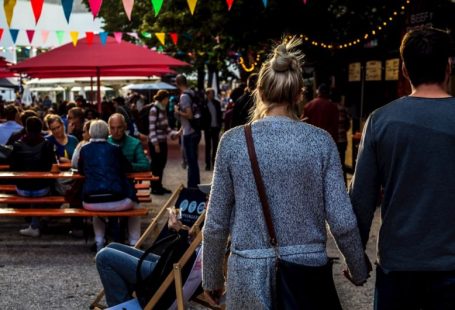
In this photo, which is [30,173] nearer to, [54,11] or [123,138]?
[123,138]

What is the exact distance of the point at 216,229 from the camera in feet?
10.4

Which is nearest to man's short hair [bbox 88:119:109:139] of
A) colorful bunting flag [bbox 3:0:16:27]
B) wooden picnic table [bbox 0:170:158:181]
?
wooden picnic table [bbox 0:170:158:181]

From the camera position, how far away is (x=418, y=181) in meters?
3.00

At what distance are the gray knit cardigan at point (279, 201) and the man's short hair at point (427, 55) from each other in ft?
A: 1.41

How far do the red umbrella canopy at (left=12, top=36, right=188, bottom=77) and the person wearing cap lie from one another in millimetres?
633

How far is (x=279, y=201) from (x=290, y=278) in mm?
297

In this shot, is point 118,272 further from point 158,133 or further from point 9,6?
point 158,133

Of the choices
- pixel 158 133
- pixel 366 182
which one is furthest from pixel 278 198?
pixel 158 133

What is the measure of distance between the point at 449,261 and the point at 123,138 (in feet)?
20.7

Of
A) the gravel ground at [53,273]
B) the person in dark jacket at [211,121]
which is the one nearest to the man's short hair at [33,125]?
the gravel ground at [53,273]

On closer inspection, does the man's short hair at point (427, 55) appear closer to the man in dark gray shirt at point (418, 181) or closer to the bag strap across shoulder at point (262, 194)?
the man in dark gray shirt at point (418, 181)

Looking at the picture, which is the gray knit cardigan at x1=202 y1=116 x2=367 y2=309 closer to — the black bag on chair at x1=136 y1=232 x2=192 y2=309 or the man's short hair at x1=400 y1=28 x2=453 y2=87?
the man's short hair at x1=400 y1=28 x2=453 y2=87

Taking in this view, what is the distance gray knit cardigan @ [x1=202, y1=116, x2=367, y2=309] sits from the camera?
3051mm

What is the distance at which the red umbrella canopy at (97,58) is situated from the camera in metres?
12.6
